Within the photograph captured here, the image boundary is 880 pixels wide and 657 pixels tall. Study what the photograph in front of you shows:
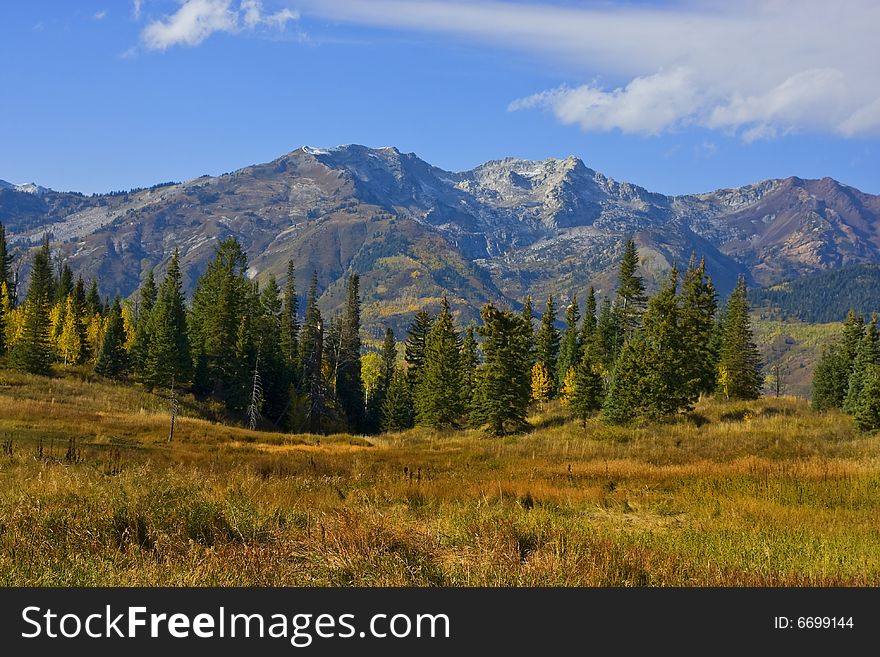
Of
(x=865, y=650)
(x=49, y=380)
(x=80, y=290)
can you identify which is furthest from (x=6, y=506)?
(x=80, y=290)

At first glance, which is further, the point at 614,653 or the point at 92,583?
the point at 92,583

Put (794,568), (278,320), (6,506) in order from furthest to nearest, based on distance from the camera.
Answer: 1. (278,320)
2. (6,506)
3. (794,568)

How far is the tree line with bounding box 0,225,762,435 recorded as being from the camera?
51344 millimetres

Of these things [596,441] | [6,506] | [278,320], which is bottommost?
[596,441]

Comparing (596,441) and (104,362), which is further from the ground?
(104,362)

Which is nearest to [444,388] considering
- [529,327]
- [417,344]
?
[529,327]

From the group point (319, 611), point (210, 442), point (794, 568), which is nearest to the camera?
point (319, 611)

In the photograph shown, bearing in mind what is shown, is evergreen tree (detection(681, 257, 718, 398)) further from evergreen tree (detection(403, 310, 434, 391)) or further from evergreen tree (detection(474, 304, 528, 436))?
evergreen tree (detection(403, 310, 434, 391))

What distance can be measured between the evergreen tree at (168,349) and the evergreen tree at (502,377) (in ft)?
95.5

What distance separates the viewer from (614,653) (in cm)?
553

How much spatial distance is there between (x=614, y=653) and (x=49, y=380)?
64737 millimetres

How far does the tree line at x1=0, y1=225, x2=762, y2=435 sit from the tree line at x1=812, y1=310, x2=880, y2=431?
946cm

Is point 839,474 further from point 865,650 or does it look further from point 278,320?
point 278,320

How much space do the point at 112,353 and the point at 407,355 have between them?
35851 millimetres
